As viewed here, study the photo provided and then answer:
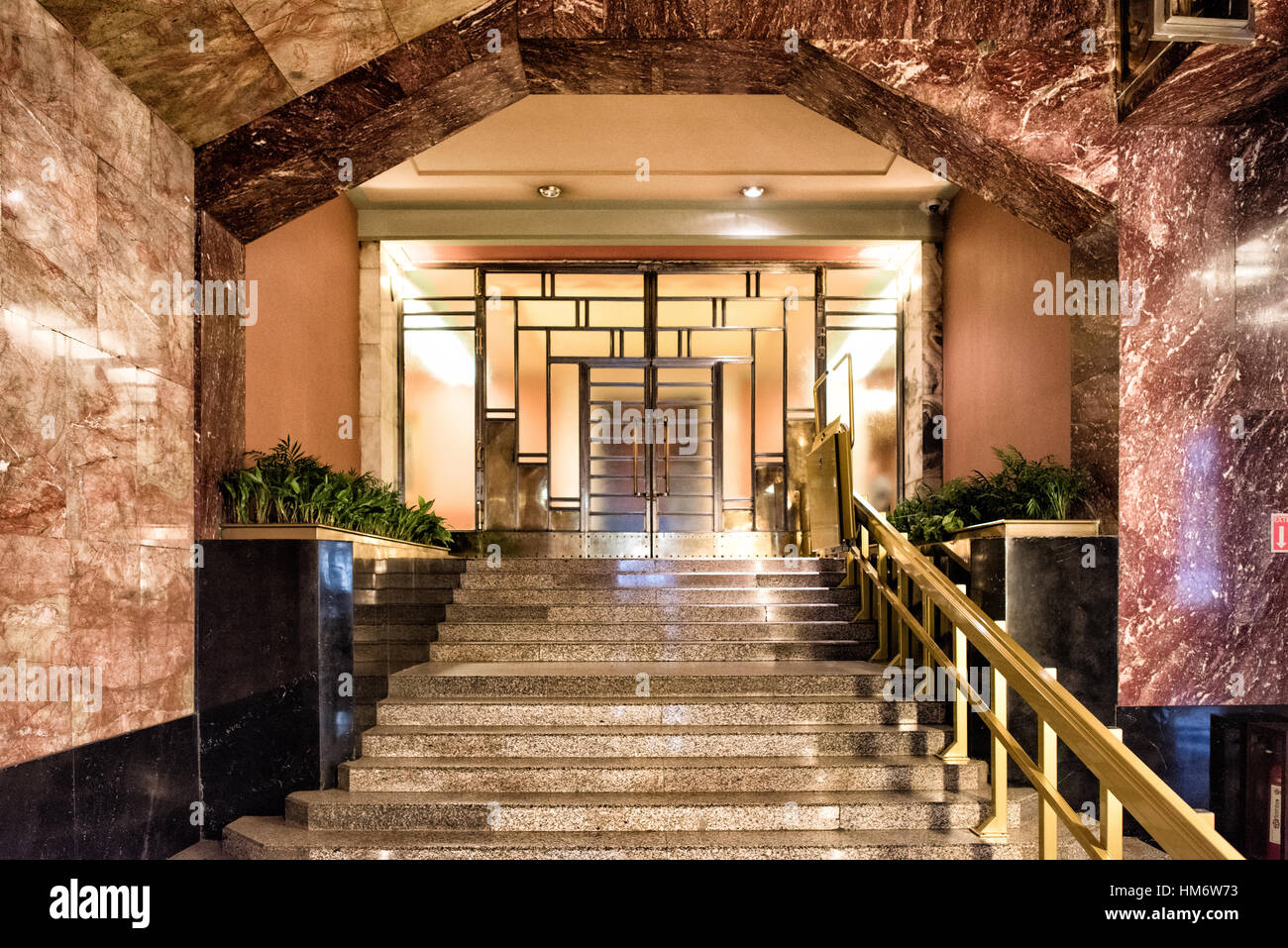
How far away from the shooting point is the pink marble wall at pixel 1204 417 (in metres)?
5.65

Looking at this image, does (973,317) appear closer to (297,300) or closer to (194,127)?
(297,300)

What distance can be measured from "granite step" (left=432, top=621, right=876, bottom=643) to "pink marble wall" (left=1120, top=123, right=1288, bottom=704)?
1918mm

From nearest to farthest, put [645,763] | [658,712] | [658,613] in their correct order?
[645,763] → [658,712] → [658,613]

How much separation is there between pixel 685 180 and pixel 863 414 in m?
3.45

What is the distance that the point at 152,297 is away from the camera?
5.08m

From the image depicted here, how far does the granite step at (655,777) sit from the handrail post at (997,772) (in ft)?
1.45

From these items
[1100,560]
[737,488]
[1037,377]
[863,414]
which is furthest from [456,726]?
[863,414]

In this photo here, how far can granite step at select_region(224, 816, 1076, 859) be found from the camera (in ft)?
14.7

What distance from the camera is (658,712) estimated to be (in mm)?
5664

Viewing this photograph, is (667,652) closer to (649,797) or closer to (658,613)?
(658,613)

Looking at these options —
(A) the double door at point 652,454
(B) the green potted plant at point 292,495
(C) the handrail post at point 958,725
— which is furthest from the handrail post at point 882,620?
(A) the double door at point 652,454

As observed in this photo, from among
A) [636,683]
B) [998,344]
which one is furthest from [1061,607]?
[998,344]

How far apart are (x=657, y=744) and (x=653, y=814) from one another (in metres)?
0.63

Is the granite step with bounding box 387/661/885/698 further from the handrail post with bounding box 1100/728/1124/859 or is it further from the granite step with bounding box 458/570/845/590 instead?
the handrail post with bounding box 1100/728/1124/859
